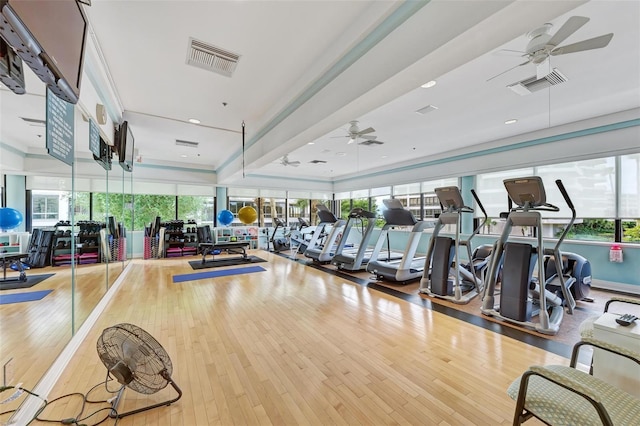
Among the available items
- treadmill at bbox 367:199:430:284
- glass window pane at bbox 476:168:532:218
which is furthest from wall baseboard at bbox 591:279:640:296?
treadmill at bbox 367:199:430:284

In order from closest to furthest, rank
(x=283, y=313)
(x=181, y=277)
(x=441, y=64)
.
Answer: (x=441, y=64), (x=283, y=313), (x=181, y=277)

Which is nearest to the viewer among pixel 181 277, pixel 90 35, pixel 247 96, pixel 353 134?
pixel 90 35

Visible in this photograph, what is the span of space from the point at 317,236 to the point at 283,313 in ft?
14.4

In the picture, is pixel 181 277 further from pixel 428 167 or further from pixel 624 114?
pixel 624 114

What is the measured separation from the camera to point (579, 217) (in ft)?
17.7

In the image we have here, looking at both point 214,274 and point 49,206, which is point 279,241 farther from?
point 49,206

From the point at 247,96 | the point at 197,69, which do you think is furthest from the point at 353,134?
the point at 197,69

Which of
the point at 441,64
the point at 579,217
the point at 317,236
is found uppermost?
the point at 441,64

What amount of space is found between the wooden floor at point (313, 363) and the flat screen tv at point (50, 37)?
2168 mm

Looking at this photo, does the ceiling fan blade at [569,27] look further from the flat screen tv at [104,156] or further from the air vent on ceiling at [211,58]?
the flat screen tv at [104,156]

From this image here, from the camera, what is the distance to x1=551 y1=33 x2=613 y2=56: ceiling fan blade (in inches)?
89.4

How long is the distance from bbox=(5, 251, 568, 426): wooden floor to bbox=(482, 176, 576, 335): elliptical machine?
0.54m

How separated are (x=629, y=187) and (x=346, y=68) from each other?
18.7 feet

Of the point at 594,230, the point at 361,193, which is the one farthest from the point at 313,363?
the point at 361,193
